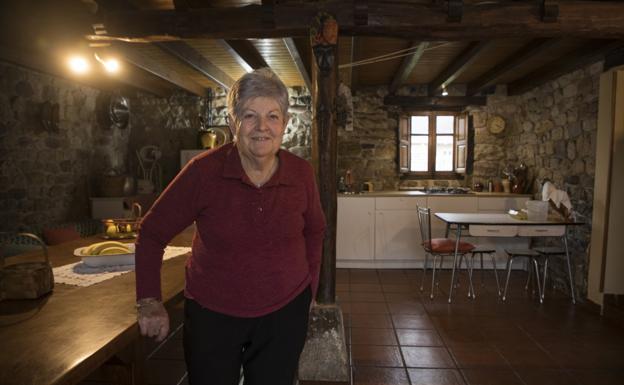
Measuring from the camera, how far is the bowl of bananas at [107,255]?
175 cm

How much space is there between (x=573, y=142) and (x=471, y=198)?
51.9 inches

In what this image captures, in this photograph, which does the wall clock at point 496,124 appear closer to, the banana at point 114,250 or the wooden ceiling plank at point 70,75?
the wooden ceiling plank at point 70,75

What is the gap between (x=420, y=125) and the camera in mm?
6078

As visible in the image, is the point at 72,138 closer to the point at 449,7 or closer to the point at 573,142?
the point at 449,7

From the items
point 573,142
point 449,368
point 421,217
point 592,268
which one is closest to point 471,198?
point 421,217

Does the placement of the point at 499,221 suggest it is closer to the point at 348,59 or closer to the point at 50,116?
the point at 348,59

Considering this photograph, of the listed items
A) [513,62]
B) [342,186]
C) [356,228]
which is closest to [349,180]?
[342,186]

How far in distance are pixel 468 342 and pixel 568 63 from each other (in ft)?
9.76

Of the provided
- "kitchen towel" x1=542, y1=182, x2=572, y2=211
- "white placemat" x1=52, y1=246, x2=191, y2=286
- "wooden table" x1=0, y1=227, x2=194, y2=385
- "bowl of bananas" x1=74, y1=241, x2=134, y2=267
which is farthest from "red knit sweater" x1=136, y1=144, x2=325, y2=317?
"kitchen towel" x1=542, y1=182, x2=572, y2=211

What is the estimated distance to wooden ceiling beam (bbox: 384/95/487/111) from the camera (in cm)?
590

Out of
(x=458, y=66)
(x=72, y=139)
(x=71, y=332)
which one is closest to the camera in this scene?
(x=71, y=332)

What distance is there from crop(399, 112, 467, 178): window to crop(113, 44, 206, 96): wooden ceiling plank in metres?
2.99

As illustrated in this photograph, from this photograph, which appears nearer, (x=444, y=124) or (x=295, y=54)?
(x=295, y=54)

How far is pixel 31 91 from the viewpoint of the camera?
4383 millimetres
